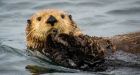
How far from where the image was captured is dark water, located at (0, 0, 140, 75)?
28.0 feet

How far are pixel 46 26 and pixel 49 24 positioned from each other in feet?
0.36

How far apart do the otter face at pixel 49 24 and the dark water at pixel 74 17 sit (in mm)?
580

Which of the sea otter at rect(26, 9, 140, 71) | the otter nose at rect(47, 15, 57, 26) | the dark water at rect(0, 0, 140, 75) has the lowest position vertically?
the dark water at rect(0, 0, 140, 75)

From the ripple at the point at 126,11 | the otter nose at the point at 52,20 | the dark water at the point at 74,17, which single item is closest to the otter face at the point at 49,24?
the otter nose at the point at 52,20

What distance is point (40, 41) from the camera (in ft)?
26.4

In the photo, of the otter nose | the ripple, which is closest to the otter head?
the otter nose

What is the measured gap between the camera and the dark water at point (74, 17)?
8.53m

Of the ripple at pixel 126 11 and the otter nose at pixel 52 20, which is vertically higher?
the otter nose at pixel 52 20

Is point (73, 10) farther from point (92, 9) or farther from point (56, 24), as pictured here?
point (56, 24)

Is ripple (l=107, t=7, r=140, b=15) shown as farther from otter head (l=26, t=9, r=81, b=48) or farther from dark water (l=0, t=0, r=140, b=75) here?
otter head (l=26, t=9, r=81, b=48)

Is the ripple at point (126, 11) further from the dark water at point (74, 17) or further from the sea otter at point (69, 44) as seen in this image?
the sea otter at point (69, 44)

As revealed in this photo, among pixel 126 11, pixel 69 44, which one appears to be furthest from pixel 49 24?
pixel 126 11

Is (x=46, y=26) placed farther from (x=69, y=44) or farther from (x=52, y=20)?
(x=69, y=44)

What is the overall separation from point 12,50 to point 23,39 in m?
1.37
